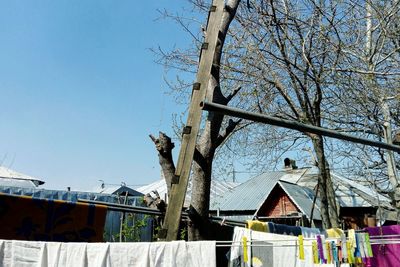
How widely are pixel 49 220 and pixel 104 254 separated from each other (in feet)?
2.19

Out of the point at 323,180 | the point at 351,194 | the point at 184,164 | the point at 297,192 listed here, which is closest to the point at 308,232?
the point at 184,164

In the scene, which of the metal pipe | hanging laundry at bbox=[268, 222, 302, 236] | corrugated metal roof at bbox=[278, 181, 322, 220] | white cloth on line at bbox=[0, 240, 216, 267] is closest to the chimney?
corrugated metal roof at bbox=[278, 181, 322, 220]

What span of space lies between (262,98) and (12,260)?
621 cm

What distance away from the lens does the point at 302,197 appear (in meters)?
16.1

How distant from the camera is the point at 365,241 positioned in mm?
3744

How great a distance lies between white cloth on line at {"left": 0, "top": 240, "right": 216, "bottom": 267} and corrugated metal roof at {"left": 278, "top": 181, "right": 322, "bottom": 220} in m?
12.5

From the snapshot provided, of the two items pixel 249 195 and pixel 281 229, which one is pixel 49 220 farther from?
pixel 249 195

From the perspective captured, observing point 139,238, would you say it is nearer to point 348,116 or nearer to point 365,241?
point 348,116

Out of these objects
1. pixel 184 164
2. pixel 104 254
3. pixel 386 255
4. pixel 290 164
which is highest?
pixel 290 164

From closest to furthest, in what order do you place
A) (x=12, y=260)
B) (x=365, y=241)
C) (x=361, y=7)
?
(x=12, y=260) < (x=365, y=241) < (x=361, y=7)

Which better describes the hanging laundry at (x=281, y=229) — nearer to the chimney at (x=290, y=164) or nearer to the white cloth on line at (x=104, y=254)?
the white cloth on line at (x=104, y=254)

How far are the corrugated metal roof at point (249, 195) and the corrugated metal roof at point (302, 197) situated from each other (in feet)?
2.93

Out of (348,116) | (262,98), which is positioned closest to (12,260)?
(262,98)

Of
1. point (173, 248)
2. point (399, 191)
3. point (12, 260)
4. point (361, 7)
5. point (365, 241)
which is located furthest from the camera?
point (361, 7)
